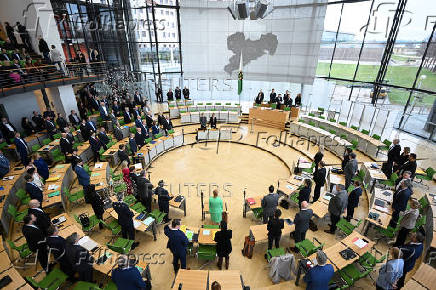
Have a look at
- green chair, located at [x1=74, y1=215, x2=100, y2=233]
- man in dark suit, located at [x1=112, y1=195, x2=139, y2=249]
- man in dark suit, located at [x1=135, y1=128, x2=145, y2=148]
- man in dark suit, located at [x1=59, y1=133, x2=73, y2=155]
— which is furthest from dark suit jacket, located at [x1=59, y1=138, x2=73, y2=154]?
man in dark suit, located at [x1=112, y1=195, x2=139, y2=249]

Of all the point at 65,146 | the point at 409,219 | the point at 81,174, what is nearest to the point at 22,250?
the point at 81,174

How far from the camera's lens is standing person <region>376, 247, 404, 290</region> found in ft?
15.0

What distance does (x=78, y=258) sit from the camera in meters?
5.08

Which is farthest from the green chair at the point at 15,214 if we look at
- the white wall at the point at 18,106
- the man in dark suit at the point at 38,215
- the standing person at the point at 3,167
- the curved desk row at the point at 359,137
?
the curved desk row at the point at 359,137

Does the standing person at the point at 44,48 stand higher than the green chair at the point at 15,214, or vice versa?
the standing person at the point at 44,48

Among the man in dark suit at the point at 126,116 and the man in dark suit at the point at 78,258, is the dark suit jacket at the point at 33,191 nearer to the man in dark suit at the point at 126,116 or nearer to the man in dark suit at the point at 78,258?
the man in dark suit at the point at 78,258

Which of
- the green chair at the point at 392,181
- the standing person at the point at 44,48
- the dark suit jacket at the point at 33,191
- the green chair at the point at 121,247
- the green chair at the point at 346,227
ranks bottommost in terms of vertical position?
the green chair at the point at 346,227

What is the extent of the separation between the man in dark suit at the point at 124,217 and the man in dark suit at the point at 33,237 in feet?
5.88

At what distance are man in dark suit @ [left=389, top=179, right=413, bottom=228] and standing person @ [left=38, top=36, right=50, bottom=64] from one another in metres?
18.8

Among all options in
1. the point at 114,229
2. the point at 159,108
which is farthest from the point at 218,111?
the point at 114,229

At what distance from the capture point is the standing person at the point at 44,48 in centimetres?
1355

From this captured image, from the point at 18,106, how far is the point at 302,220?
16.7m

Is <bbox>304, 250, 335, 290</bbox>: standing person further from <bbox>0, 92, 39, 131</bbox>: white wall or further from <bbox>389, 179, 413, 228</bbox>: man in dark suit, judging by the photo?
<bbox>0, 92, 39, 131</bbox>: white wall

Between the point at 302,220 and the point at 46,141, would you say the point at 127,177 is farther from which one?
the point at 46,141
